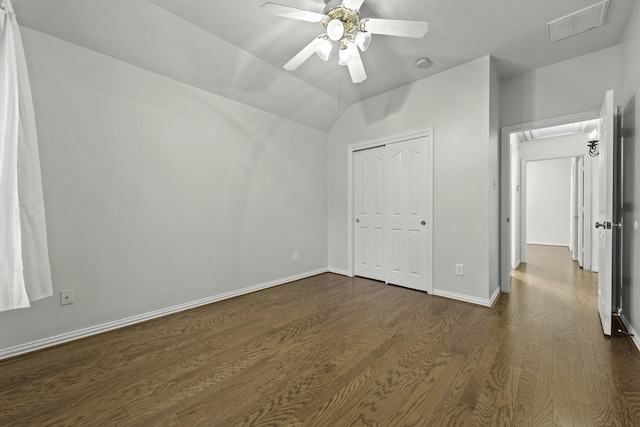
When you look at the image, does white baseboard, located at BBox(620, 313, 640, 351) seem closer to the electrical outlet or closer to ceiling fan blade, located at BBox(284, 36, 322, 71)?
ceiling fan blade, located at BBox(284, 36, 322, 71)

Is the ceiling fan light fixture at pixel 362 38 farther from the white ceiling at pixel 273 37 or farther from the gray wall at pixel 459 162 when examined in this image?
the gray wall at pixel 459 162

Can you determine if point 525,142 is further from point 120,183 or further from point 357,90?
point 120,183

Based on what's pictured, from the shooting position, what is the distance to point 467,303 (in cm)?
301

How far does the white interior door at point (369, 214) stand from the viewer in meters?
3.89

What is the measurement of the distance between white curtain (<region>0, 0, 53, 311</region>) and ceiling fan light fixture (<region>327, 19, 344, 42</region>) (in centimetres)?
211

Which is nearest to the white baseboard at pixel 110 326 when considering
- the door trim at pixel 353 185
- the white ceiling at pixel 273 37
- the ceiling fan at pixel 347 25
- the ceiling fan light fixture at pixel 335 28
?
the door trim at pixel 353 185

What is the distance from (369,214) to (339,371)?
256 cm

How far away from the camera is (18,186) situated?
1814 millimetres

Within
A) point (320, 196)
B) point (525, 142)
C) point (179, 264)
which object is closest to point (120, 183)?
point (179, 264)

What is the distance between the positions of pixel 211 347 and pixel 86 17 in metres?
2.76

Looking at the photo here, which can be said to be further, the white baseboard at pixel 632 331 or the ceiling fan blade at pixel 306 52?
the ceiling fan blade at pixel 306 52

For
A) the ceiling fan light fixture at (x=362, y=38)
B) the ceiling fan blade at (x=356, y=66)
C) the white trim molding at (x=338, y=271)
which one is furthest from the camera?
the white trim molding at (x=338, y=271)

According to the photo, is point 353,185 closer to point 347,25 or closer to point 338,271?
point 338,271

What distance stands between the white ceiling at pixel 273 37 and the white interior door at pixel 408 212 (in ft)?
3.12
